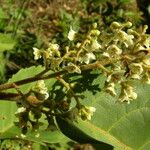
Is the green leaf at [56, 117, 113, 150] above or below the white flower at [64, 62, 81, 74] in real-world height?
below

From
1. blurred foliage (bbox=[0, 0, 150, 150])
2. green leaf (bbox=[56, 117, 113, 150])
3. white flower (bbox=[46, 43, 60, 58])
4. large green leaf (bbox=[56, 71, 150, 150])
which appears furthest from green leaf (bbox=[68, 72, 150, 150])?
blurred foliage (bbox=[0, 0, 150, 150])

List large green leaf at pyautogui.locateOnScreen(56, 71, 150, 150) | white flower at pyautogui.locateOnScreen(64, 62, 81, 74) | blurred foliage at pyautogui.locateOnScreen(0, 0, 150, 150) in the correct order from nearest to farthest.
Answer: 1. white flower at pyautogui.locateOnScreen(64, 62, 81, 74)
2. large green leaf at pyautogui.locateOnScreen(56, 71, 150, 150)
3. blurred foliage at pyautogui.locateOnScreen(0, 0, 150, 150)

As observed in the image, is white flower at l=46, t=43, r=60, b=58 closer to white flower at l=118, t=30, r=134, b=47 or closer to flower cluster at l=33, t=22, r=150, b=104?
flower cluster at l=33, t=22, r=150, b=104

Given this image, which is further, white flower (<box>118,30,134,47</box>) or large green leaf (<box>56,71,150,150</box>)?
large green leaf (<box>56,71,150,150</box>)

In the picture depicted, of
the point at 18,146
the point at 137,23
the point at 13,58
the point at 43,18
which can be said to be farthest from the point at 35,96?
the point at 43,18

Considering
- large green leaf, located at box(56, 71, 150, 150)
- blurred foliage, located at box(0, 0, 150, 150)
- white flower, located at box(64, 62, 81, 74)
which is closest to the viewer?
white flower, located at box(64, 62, 81, 74)

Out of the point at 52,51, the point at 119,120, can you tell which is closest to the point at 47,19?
the point at 119,120

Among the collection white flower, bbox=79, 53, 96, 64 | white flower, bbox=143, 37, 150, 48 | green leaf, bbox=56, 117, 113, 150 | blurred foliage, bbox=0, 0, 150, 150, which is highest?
white flower, bbox=143, 37, 150, 48

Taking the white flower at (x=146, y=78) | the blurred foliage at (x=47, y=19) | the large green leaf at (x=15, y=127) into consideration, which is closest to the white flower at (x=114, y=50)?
the white flower at (x=146, y=78)

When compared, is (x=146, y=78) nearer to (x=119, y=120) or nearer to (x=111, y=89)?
(x=111, y=89)
